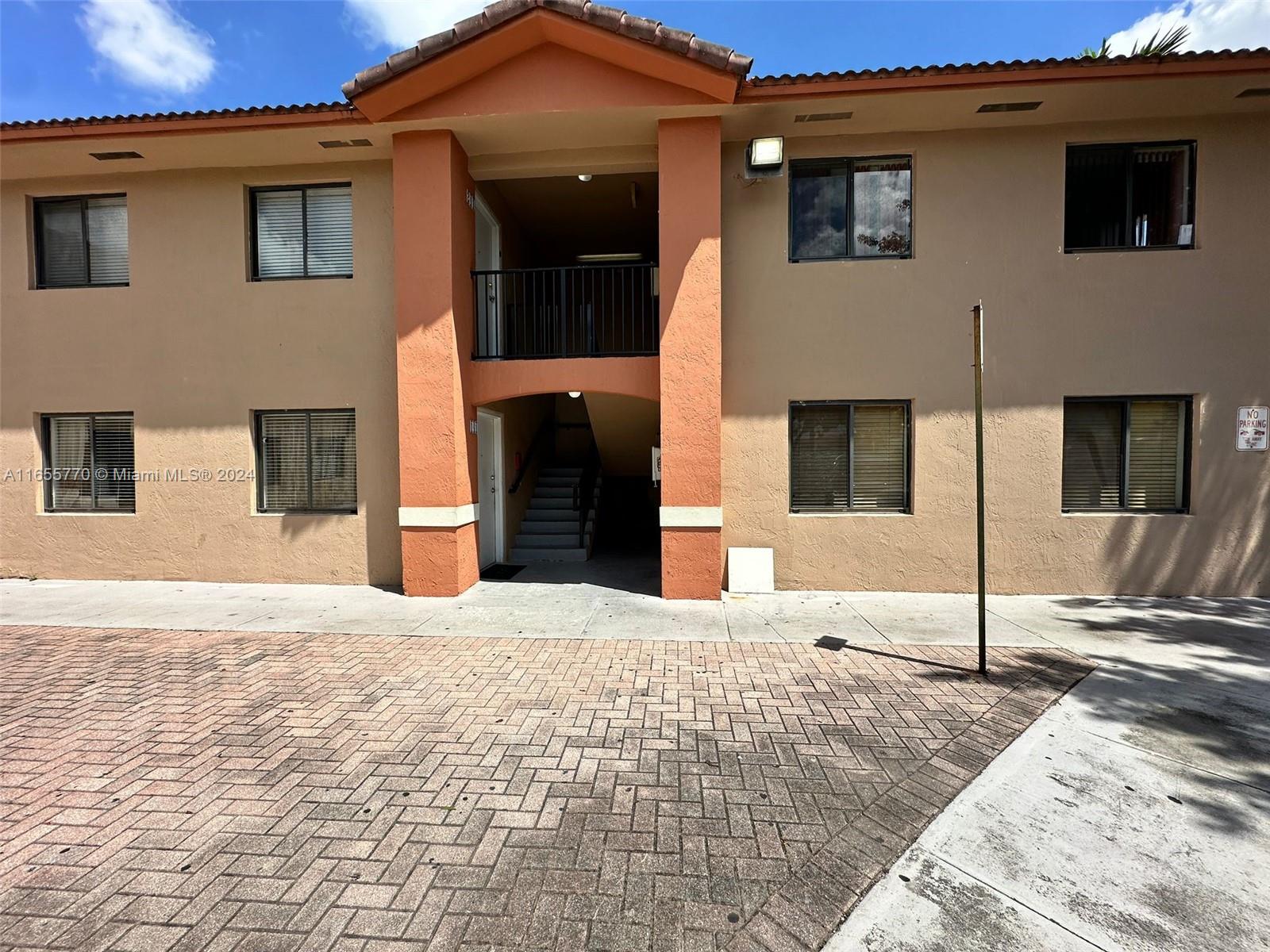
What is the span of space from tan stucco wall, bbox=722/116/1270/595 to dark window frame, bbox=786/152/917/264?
3.2 inches

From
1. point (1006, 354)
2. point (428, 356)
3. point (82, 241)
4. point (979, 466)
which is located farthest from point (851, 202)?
point (82, 241)

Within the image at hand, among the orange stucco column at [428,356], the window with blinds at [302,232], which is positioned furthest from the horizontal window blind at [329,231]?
the orange stucco column at [428,356]

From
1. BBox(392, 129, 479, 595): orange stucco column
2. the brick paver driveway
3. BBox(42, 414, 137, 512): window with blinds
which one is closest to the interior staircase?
BBox(392, 129, 479, 595): orange stucco column

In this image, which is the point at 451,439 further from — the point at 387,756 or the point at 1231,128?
the point at 1231,128

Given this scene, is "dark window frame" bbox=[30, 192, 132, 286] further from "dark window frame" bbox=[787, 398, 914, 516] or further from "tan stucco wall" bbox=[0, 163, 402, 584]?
"dark window frame" bbox=[787, 398, 914, 516]

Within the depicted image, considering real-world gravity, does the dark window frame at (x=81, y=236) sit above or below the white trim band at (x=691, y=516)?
above

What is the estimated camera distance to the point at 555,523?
10047mm

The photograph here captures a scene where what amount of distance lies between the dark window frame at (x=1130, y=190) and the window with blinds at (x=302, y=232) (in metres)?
9.62

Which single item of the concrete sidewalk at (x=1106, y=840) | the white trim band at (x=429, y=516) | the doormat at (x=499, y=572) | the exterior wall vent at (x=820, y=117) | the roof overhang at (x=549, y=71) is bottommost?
the concrete sidewalk at (x=1106, y=840)

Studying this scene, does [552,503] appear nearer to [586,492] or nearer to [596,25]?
[586,492]

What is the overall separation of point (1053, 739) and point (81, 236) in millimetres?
13088

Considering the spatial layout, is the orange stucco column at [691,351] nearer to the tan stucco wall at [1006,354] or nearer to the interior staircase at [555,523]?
the tan stucco wall at [1006,354]

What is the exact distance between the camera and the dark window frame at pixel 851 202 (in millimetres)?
7059

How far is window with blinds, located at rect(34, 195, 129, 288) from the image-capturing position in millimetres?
8008
